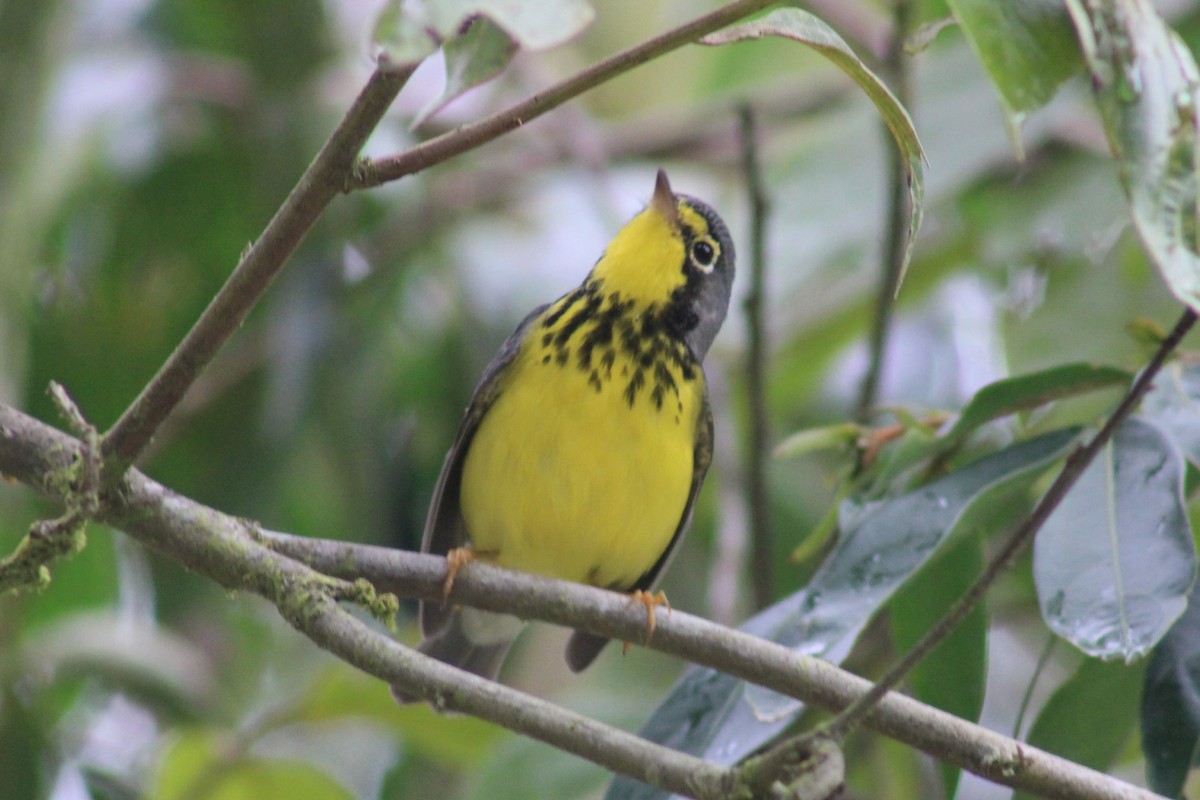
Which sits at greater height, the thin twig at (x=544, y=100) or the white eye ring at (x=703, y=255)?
the white eye ring at (x=703, y=255)

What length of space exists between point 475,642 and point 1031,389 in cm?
231


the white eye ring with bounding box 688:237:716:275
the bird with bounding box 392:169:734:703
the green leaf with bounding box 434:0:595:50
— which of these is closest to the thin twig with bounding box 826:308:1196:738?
the green leaf with bounding box 434:0:595:50

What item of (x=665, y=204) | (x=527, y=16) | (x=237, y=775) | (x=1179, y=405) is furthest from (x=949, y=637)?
(x=237, y=775)

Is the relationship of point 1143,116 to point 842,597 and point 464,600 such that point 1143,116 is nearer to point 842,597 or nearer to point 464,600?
point 842,597

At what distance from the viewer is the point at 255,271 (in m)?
2.11

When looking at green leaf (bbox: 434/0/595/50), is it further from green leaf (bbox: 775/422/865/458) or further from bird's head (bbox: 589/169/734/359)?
bird's head (bbox: 589/169/734/359)

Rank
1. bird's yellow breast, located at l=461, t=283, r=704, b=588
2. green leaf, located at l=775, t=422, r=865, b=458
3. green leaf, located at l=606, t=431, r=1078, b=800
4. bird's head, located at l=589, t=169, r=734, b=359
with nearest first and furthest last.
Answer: green leaf, located at l=606, t=431, r=1078, b=800
green leaf, located at l=775, t=422, r=865, b=458
bird's yellow breast, located at l=461, t=283, r=704, b=588
bird's head, located at l=589, t=169, r=734, b=359

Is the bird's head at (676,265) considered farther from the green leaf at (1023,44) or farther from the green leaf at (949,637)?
the green leaf at (1023,44)

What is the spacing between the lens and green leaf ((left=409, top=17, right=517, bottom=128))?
187 cm

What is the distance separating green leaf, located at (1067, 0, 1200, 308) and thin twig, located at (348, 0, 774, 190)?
1.51 ft

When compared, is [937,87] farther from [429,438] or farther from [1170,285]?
[1170,285]

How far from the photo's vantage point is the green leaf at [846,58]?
2.00 m

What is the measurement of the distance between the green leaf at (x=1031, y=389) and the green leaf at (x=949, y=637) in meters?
0.27

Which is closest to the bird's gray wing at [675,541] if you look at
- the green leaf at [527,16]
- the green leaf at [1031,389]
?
the green leaf at [1031,389]
